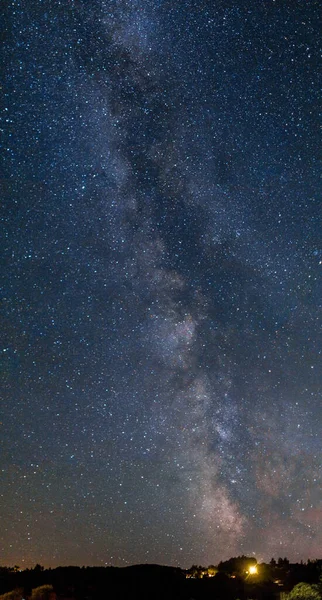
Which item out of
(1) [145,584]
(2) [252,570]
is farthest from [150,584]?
(2) [252,570]

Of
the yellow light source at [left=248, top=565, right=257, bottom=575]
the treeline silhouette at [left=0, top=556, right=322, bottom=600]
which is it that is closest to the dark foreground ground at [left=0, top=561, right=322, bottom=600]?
the treeline silhouette at [left=0, top=556, right=322, bottom=600]

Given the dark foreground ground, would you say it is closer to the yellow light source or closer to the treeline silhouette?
the treeline silhouette

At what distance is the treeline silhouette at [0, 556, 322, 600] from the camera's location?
27080mm

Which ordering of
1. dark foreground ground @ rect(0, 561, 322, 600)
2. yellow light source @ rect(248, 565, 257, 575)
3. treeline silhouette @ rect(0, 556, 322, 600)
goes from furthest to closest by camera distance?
yellow light source @ rect(248, 565, 257, 575)
dark foreground ground @ rect(0, 561, 322, 600)
treeline silhouette @ rect(0, 556, 322, 600)

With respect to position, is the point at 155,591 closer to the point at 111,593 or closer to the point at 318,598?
the point at 111,593

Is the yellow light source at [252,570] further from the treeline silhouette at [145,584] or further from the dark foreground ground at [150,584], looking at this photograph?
the dark foreground ground at [150,584]

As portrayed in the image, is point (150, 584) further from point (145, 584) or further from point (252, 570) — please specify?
point (252, 570)

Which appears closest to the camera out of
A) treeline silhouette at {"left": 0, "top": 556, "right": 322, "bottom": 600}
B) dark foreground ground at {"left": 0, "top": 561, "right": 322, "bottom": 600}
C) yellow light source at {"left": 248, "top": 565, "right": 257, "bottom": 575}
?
treeline silhouette at {"left": 0, "top": 556, "right": 322, "bottom": 600}

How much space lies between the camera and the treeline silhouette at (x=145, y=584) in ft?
88.8

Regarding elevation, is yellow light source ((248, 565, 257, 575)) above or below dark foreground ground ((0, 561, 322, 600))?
above

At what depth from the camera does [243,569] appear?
42781 millimetres

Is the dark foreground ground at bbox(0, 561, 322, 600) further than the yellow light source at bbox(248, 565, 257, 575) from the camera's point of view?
No

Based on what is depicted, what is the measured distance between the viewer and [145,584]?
105 feet

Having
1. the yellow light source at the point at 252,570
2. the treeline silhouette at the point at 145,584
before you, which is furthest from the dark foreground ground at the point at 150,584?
the yellow light source at the point at 252,570
